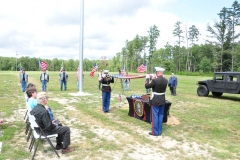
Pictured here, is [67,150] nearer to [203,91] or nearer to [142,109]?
[142,109]

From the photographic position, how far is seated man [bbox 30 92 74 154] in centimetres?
440

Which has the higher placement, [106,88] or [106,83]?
[106,83]

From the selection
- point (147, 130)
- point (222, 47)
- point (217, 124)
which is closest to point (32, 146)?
point (147, 130)

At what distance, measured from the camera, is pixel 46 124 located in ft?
14.7

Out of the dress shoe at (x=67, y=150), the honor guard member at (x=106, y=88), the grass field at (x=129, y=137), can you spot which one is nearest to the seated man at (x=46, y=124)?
the dress shoe at (x=67, y=150)

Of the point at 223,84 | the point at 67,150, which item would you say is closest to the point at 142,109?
the point at 67,150

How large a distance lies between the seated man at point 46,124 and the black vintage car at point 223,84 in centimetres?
1128

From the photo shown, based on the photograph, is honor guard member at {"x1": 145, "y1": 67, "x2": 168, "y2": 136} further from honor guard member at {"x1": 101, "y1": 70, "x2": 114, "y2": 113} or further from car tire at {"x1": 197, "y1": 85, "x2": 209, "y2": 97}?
car tire at {"x1": 197, "y1": 85, "x2": 209, "y2": 97}

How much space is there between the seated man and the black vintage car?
1128 cm

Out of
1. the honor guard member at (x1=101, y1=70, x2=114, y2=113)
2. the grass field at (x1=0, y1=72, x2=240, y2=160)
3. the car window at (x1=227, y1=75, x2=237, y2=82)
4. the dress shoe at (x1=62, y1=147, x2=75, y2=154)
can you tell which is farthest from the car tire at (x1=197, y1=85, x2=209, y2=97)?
the dress shoe at (x1=62, y1=147, x2=75, y2=154)

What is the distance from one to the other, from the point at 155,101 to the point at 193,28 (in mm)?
64485

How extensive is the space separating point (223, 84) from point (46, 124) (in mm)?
12016

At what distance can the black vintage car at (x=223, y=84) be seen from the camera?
42.5 feet

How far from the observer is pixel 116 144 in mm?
5355
